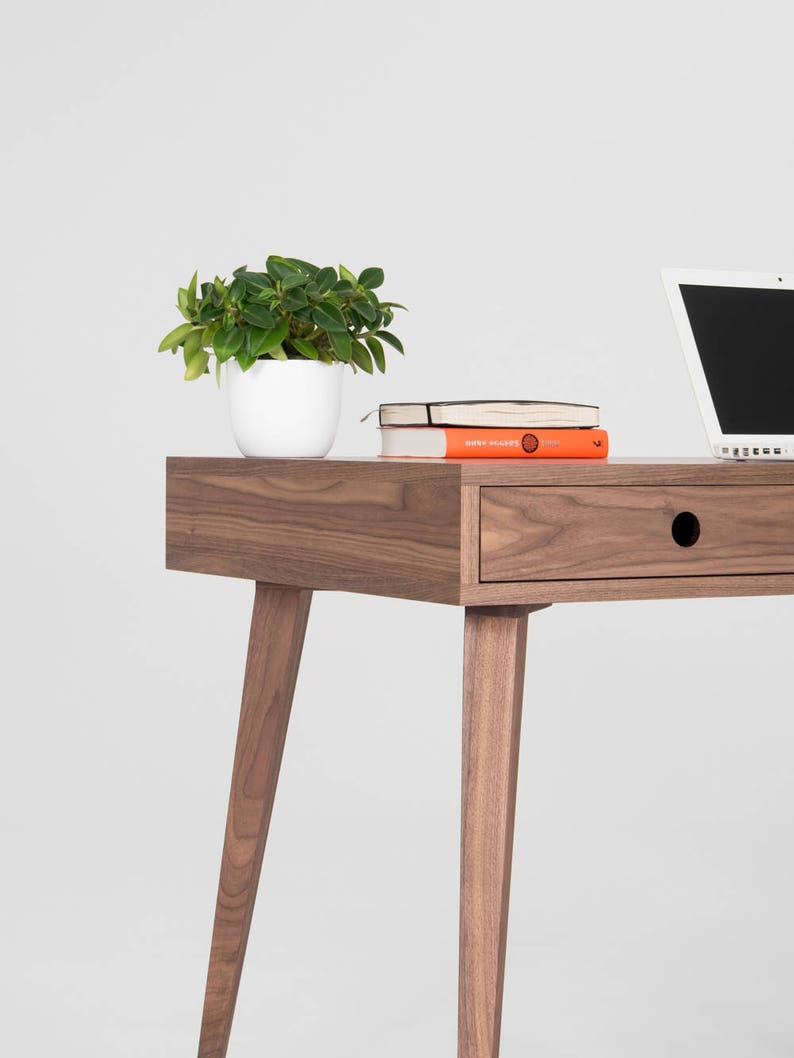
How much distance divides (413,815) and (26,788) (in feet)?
2.77

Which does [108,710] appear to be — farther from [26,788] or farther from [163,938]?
[163,938]

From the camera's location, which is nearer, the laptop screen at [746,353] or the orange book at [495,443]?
the orange book at [495,443]

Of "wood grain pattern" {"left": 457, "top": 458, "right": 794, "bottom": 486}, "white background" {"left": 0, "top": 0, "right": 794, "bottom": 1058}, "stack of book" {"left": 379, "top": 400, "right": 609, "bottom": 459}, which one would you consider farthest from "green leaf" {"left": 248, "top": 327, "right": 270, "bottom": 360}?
"white background" {"left": 0, "top": 0, "right": 794, "bottom": 1058}

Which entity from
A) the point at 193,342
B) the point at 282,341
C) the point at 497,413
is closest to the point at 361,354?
the point at 282,341

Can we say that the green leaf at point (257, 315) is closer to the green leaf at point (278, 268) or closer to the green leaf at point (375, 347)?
the green leaf at point (278, 268)

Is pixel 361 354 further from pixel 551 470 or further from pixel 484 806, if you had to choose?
pixel 484 806

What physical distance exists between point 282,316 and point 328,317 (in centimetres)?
6

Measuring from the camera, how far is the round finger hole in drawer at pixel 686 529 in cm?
205

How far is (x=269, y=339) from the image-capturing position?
2.34 metres

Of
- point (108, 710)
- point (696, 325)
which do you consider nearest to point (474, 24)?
point (108, 710)

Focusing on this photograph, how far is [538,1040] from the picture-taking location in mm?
2744

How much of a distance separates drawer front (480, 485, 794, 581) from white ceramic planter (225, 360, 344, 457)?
21.6 inches

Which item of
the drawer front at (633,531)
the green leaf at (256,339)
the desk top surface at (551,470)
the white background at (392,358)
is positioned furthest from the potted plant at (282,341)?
the white background at (392,358)

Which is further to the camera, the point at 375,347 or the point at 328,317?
the point at 375,347
